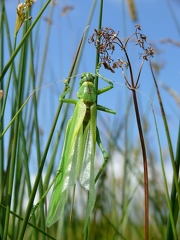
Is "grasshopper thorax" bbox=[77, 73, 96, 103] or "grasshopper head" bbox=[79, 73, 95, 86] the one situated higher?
"grasshopper head" bbox=[79, 73, 95, 86]

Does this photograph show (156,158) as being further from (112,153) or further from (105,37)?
(105,37)

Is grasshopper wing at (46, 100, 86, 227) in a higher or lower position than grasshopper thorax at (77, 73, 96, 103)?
lower

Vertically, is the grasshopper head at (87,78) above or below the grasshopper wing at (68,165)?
above

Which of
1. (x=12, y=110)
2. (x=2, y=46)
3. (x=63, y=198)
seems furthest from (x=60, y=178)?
(x=2, y=46)

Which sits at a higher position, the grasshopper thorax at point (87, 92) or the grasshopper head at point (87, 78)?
the grasshopper head at point (87, 78)

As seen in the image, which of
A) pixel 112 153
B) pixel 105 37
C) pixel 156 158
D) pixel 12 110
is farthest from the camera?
pixel 156 158

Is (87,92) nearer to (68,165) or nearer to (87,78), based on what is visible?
(87,78)

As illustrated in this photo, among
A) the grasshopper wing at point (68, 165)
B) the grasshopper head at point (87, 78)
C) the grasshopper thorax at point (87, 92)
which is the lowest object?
the grasshopper wing at point (68, 165)

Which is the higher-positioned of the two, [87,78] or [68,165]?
[87,78]

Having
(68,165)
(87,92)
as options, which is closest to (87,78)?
(87,92)

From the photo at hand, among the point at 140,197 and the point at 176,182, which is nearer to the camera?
the point at 176,182

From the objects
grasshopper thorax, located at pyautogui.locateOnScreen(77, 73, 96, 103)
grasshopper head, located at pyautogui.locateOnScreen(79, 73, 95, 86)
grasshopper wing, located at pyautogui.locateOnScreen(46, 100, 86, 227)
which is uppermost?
grasshopper head, located at pyautogui.locateOnScreen(79, 73, 95, 86)
